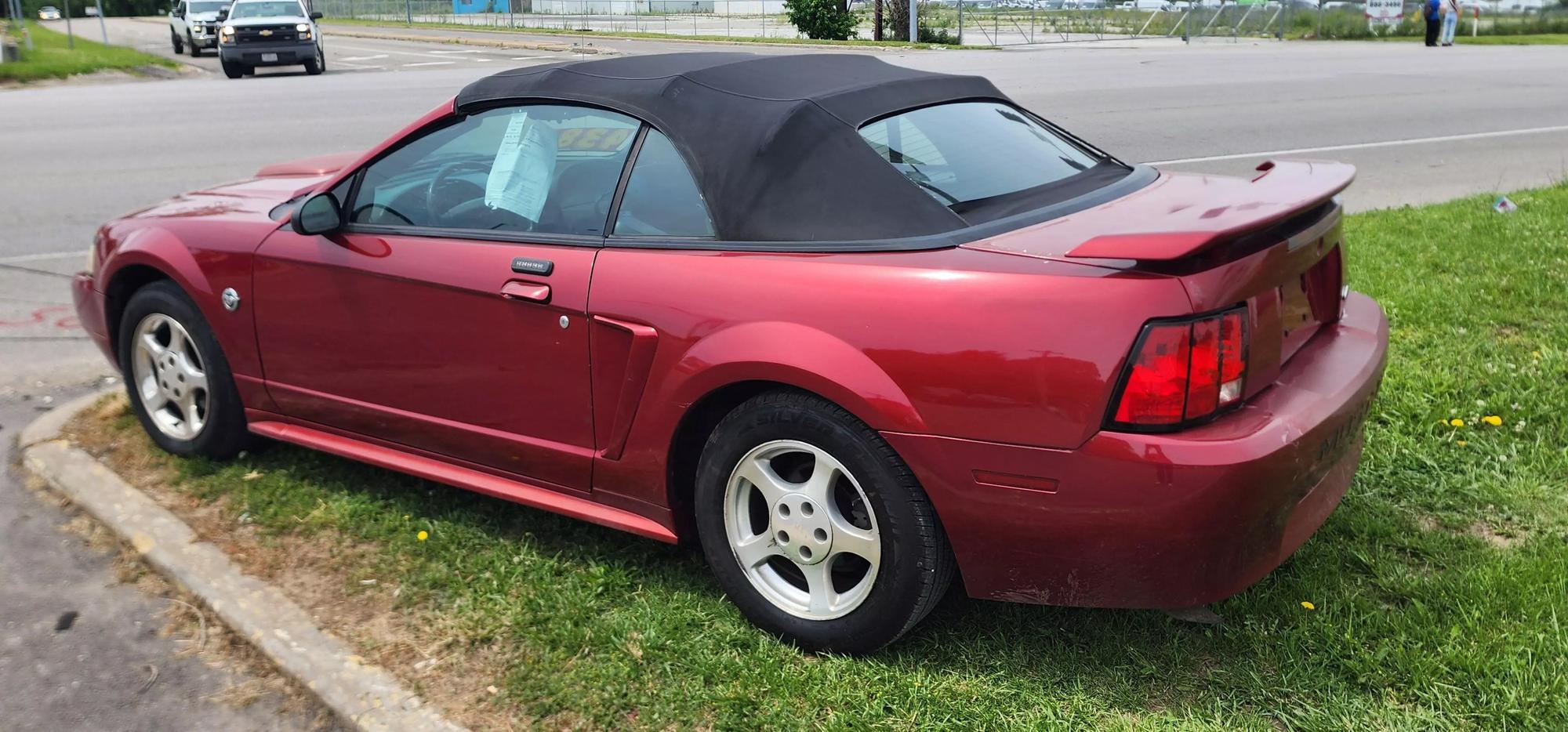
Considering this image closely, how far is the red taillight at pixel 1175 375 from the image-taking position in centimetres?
261

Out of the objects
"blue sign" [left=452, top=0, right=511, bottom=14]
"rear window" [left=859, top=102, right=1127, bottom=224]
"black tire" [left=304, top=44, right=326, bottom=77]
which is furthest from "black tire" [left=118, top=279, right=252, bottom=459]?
"blue sign" [left=452, top=0, right=511, bottom=14]

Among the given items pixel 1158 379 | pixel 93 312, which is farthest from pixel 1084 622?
pixel 93 312

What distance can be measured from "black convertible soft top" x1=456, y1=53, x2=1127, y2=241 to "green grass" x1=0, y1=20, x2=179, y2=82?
22470 millimetres

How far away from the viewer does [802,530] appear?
3100mm

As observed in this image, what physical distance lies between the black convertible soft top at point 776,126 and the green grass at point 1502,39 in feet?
111

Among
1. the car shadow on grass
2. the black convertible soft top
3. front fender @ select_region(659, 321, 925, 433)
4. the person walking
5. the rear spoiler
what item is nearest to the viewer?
the rear spoiler

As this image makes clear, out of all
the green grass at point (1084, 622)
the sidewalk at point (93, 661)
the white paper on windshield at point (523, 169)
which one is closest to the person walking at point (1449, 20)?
the green grass at point (1084, 622)

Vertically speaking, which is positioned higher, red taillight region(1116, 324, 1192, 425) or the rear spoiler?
the rear spoiler

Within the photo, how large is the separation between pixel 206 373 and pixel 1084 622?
3.13m

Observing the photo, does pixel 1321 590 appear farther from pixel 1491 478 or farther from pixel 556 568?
pixel 556 568

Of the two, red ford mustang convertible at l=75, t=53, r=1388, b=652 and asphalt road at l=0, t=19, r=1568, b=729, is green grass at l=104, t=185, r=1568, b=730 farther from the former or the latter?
asphalt road at l=0, t=19, r=1568, b=729

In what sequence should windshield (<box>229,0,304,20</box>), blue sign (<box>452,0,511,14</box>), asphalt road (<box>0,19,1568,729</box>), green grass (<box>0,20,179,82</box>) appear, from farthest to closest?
blue sign (<box>452,0,511,14</box>) < windshield (<box>229,0,304,20</box>) < green grass (<box>0,20,179,82</box>) < asphalt road (<box>0,19,1568,729</box>)

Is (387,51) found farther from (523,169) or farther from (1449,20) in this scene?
(523,169)

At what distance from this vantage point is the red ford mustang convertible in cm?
268
